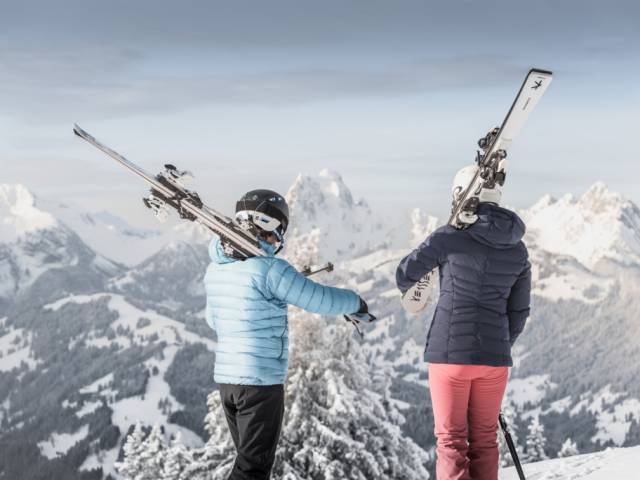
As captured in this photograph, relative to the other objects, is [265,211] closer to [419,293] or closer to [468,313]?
[419,293]

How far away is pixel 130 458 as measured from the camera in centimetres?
4006

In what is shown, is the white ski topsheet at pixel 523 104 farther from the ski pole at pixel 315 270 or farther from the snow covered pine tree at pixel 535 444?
the snow covered pine tree at pixel 535 444

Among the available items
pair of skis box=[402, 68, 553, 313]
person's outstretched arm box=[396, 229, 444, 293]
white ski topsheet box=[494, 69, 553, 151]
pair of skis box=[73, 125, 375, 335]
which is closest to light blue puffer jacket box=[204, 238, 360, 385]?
pair of skis box=[73, 125, 375, 335]

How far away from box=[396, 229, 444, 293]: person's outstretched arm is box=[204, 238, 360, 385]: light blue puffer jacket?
506mm

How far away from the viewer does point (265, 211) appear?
636 cm

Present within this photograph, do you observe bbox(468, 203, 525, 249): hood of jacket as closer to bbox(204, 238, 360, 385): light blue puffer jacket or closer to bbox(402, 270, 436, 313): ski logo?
bbox(402, 270, 436, 313): ski logo

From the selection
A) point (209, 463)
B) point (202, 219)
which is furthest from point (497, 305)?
point (209, 463)

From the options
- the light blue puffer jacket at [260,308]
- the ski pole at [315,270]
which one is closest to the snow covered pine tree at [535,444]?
the ski pole at [315,270]

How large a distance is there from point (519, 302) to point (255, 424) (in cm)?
260

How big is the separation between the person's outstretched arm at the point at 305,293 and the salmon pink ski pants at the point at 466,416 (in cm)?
101

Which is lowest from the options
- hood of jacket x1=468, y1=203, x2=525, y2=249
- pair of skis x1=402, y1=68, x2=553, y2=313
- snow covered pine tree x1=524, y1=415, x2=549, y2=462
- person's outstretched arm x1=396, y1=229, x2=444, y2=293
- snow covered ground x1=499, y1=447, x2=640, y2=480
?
snow covered pine tree x1=524, y1=415, x2=549, y2=462

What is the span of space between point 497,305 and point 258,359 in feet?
7.03

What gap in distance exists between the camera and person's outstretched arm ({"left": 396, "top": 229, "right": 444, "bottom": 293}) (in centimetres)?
616

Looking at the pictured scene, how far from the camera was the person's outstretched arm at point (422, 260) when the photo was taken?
616cm
